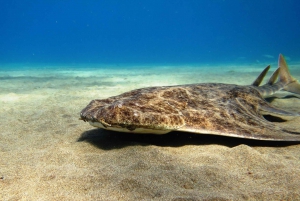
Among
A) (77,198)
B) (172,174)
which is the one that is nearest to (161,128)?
(172,174)

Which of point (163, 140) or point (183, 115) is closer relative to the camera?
point (183, 115)

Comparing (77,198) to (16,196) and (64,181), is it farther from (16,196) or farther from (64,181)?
(16,196)

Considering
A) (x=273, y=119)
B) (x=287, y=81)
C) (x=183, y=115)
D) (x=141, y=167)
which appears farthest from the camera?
(x=287, y=81)

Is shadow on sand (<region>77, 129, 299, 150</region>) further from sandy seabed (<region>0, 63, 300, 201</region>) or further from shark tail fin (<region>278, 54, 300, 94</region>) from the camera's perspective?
shark tail fin (<region>278, 54, 300, 94</region>)

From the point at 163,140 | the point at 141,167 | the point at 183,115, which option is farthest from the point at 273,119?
the point at 141,167

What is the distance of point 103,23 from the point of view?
163750 millimetres

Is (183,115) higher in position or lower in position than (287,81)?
lower

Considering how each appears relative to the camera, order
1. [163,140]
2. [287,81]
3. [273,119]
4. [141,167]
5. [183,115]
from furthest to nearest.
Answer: [287,81] < [273,119] < [163,140] < [183,115] < [141,167]

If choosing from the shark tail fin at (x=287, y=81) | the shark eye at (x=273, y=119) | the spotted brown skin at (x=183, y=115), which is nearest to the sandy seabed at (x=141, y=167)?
the spotted brown skin at (x=183, y=115)

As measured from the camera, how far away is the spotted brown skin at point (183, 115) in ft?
9.69

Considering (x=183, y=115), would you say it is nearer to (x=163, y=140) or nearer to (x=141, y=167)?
(x=163, y=140)

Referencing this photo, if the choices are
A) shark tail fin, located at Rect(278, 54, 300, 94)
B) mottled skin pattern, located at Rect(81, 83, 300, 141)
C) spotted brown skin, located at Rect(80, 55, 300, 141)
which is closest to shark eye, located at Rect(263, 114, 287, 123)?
spotted brown skin, located at Rect(80, 55, 300, 141)

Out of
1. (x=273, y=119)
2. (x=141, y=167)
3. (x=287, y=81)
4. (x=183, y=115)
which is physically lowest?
(x=141, y=167)

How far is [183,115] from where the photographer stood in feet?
10.7
